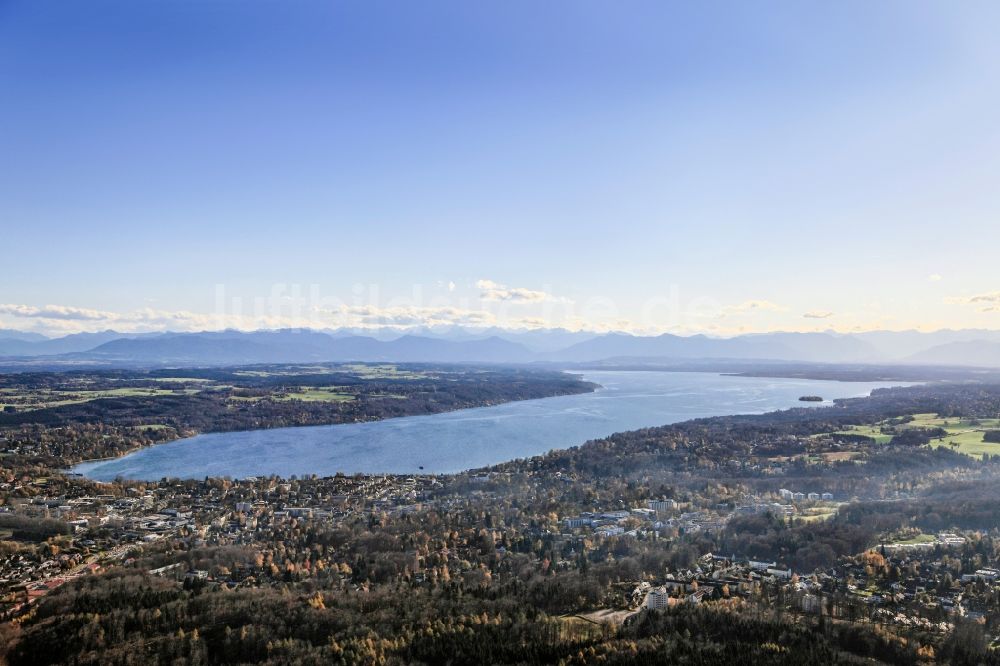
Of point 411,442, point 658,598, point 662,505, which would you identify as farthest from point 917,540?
point 411,442

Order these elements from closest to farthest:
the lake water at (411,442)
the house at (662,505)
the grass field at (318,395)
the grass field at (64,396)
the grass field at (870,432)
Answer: the house at (662,505) < the lake water at (411,442) < the grass field at (870,432) < the grass field at (64,396) < the grass field at (318,395)

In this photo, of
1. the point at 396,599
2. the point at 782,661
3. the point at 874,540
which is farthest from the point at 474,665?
the point at 874,540

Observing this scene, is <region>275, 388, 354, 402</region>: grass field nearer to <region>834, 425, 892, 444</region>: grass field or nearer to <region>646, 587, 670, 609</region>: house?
<region>834, 425, 892, 444</region>: grass field

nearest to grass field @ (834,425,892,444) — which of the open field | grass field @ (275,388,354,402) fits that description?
the open field

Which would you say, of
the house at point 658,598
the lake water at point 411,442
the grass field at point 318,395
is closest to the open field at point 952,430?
the lake water at point 411,442

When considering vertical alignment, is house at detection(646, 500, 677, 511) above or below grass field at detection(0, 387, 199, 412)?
below

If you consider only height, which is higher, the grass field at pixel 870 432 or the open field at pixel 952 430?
the open field at pixel 952 430

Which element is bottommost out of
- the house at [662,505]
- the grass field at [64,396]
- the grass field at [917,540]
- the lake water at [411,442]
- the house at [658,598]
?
the lake water at [411,442]

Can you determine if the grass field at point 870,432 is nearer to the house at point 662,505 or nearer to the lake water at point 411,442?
the lake water at point 411,442

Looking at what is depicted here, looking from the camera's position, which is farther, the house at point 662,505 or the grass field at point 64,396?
the grass field at point 64,396

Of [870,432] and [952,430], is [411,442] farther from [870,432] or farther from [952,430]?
[952,430]
